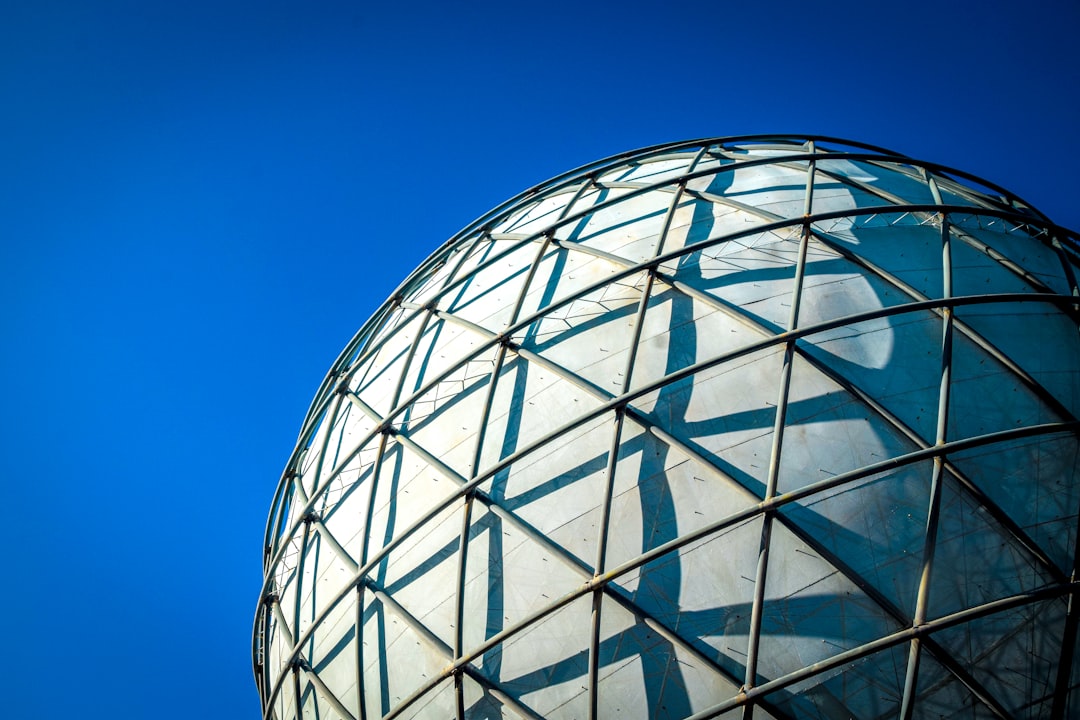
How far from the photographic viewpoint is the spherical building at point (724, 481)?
30.8 ft

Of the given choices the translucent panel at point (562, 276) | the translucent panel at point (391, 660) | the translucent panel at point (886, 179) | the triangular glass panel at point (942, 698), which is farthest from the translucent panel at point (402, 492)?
the translucent panel at point (886, 179)

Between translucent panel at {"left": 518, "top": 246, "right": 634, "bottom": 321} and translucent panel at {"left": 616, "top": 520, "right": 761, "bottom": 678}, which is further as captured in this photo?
translucent panel at {"left": 518, "top": 246, "right": 634, "bottom": 321}

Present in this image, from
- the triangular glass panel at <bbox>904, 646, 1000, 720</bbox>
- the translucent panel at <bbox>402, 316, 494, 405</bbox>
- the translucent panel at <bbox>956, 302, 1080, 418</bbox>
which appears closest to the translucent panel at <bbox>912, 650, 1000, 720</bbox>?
the triangular glass panel at <bbox>904, 646, 1000, 720</bbox>

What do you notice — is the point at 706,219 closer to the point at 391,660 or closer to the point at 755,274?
the point at 755,274

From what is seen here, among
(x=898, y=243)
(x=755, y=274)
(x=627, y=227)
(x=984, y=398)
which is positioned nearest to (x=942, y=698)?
(x=984, y=398)

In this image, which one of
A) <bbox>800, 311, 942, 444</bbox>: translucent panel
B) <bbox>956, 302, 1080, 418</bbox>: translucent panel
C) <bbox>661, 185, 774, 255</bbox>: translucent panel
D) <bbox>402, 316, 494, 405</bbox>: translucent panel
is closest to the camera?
<bbox>800, 311, 942, 444</bbox>: translucent panel

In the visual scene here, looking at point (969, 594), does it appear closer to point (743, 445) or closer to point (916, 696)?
point (916, 696)

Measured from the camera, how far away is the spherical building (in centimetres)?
940

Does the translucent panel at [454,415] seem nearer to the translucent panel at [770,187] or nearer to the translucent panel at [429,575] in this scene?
the translucent panel at [429,575]

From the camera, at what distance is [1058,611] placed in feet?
31.5

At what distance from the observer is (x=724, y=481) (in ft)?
32.7

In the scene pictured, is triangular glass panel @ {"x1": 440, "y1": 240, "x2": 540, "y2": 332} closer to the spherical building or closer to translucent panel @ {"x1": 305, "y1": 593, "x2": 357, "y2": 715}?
the spherical building

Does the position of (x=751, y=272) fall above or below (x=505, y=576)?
above

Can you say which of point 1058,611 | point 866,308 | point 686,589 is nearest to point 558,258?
point 866,308
